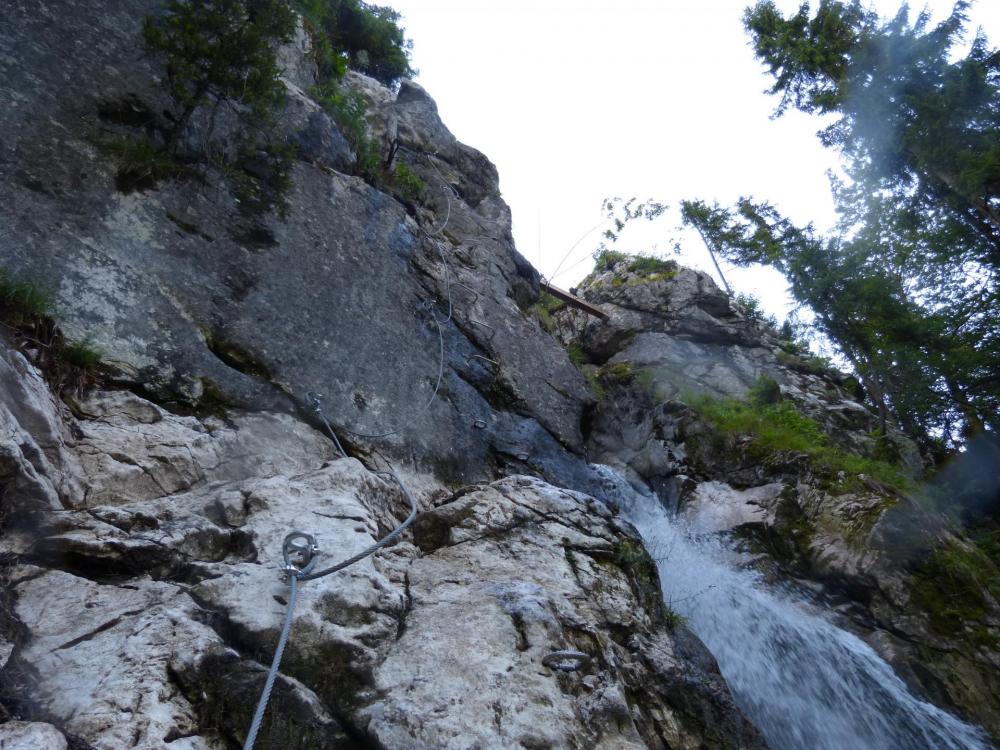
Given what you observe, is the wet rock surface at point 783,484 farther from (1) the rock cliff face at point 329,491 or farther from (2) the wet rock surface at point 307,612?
(2) the wet rock surface at point 307,612

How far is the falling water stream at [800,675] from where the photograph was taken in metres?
5.95

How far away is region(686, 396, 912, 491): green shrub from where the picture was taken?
383 inches

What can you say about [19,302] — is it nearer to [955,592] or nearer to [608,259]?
[955,592]

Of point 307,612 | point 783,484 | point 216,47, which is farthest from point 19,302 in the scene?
point 783,484

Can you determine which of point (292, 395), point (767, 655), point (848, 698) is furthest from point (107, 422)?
point (848, 698)

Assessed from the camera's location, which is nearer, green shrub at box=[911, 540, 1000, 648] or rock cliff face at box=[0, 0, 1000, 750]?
rock cliff face at box=[0, 0, 1000, 750]

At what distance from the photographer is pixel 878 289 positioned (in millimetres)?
13656

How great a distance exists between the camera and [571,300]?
14.8 meters

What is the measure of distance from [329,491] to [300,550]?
3.01ft

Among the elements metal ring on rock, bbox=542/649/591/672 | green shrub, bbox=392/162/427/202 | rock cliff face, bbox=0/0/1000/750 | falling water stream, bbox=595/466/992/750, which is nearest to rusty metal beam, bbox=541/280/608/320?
rock cliff face, bbox=0/0/1000/750

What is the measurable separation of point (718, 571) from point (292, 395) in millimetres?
6356

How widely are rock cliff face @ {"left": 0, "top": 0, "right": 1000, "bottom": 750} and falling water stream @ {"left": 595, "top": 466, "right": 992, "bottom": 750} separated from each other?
0.70 metres

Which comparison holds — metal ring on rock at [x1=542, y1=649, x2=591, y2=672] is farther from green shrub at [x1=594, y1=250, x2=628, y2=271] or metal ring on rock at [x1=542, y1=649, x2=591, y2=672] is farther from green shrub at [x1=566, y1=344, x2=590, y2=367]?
green shrub at [x1=594, y1=250, x2=628, y2=271]

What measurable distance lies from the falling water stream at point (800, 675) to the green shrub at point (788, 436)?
2321 millimetres
